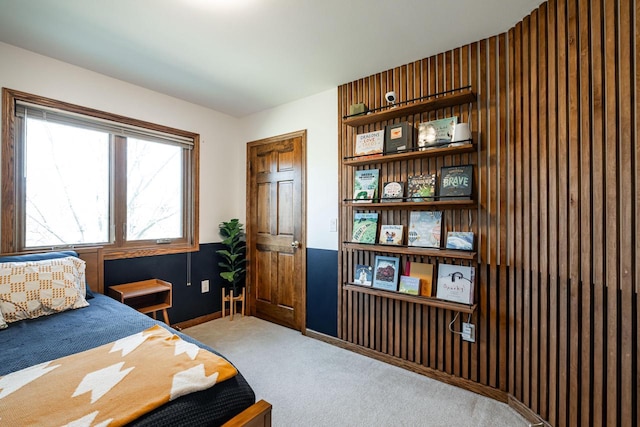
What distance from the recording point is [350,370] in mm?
2416

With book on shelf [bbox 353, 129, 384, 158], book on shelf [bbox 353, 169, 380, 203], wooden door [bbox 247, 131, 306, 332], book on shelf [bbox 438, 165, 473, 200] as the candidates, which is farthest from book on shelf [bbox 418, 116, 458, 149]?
wooden door [bbox 247, 131, 306, 332]

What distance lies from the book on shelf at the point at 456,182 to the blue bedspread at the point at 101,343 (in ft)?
5.88

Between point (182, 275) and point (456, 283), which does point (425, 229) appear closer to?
point (456, 283)

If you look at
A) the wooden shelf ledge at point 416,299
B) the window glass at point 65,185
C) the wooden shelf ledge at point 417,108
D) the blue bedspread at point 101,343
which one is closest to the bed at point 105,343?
the blue bedspread at point 101,343

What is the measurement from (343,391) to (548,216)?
177cm

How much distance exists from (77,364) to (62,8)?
2.09 metres

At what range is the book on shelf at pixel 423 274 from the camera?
2293 millimetres

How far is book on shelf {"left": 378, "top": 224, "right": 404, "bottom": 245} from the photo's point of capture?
244 cm

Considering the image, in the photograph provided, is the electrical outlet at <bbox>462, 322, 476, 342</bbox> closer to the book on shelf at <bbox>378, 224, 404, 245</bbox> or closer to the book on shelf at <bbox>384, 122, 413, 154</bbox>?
the book on shelf at <bbox>378, 224, 404, 245</bbox>

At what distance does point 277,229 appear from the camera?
3504mm

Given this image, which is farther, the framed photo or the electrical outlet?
the framed photo

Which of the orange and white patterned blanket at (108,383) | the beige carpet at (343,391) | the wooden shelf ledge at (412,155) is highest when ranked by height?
the wooden shelf ledge at (412,155)

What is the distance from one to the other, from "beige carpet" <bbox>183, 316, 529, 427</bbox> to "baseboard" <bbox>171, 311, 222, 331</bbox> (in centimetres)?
55

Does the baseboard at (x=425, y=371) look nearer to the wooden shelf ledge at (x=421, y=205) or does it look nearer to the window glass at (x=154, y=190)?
the wooden shelf ledge at (x=421, y=205)
